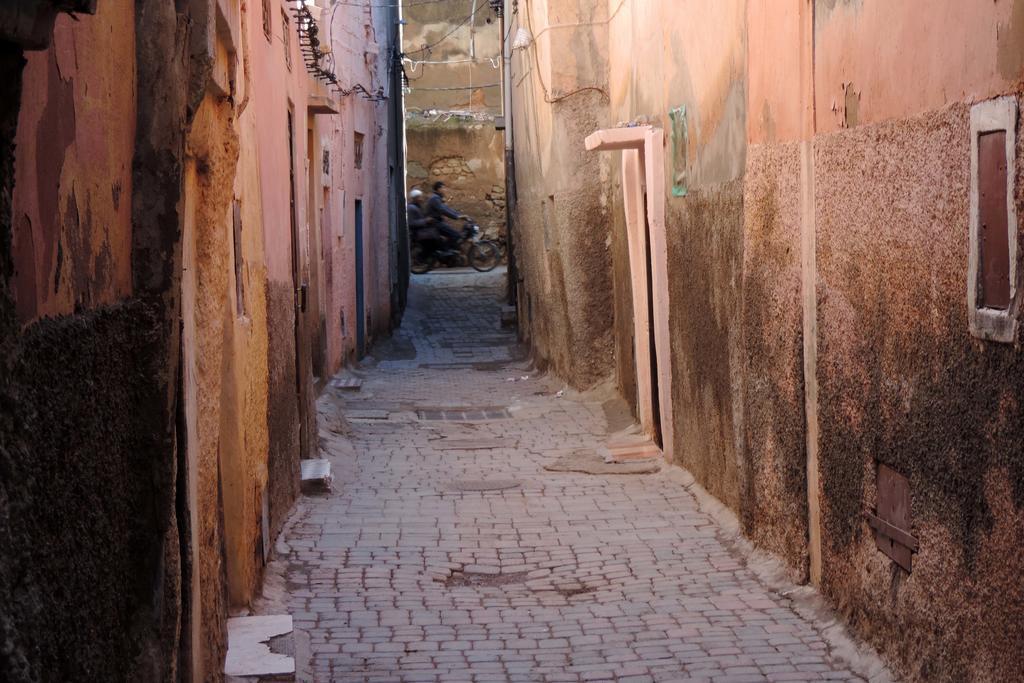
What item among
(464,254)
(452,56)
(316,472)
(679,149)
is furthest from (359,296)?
(452,56)

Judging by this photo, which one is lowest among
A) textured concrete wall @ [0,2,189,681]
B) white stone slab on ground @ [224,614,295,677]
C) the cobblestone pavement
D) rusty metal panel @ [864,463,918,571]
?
the cobblestone pavement

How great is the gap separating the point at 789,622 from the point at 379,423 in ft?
22.9

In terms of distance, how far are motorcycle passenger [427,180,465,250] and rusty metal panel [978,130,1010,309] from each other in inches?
946

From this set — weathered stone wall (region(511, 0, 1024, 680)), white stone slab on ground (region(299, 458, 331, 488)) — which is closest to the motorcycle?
white stone slab on ground (region(299, 458, 331, 488))

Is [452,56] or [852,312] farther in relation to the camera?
[452,56]

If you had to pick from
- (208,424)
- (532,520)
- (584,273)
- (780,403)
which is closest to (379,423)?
(584,273)

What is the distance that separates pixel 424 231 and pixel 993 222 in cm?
2425

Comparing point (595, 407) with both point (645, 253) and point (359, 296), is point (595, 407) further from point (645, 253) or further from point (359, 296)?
point (359, 296)

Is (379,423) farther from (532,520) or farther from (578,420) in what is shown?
(532,520)

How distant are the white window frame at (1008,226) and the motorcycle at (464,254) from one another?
77.8ft

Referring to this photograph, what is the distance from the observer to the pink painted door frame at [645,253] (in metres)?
9.67

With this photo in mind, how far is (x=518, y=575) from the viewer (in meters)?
6.98

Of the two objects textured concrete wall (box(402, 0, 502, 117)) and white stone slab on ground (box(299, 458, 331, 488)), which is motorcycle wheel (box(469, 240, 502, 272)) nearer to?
textured concrete wall (box(402, 0, 502, 117))

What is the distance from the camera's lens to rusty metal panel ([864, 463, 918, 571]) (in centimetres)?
492
